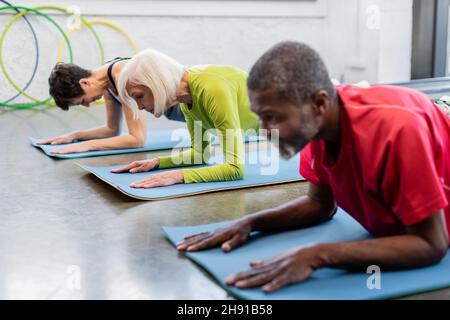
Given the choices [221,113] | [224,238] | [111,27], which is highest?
[111,27]

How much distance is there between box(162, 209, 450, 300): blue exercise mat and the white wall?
A: 4.90m

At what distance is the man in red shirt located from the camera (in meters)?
1.69

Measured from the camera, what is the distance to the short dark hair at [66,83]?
3.79 metres

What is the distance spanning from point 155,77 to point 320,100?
54.2 inches

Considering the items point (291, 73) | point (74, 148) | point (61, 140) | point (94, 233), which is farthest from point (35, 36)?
point (291, 73)

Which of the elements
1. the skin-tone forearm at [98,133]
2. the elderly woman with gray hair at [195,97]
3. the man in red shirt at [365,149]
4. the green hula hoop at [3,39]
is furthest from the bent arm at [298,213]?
the green hula hoop at [3,39]

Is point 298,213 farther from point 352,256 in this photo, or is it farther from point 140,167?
point 140,167

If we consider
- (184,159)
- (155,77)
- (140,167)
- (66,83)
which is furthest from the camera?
(66,83)

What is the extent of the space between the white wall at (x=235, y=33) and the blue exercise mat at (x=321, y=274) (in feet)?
16.1

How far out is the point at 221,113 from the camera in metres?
2.99

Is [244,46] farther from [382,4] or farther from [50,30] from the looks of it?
[50,30]

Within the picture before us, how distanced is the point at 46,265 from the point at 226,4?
5917mm

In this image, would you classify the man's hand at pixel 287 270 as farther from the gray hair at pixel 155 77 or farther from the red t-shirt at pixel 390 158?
the gray hair at pixel 155 77

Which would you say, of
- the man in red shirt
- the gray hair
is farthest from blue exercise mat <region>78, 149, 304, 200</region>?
the man in red shirt
